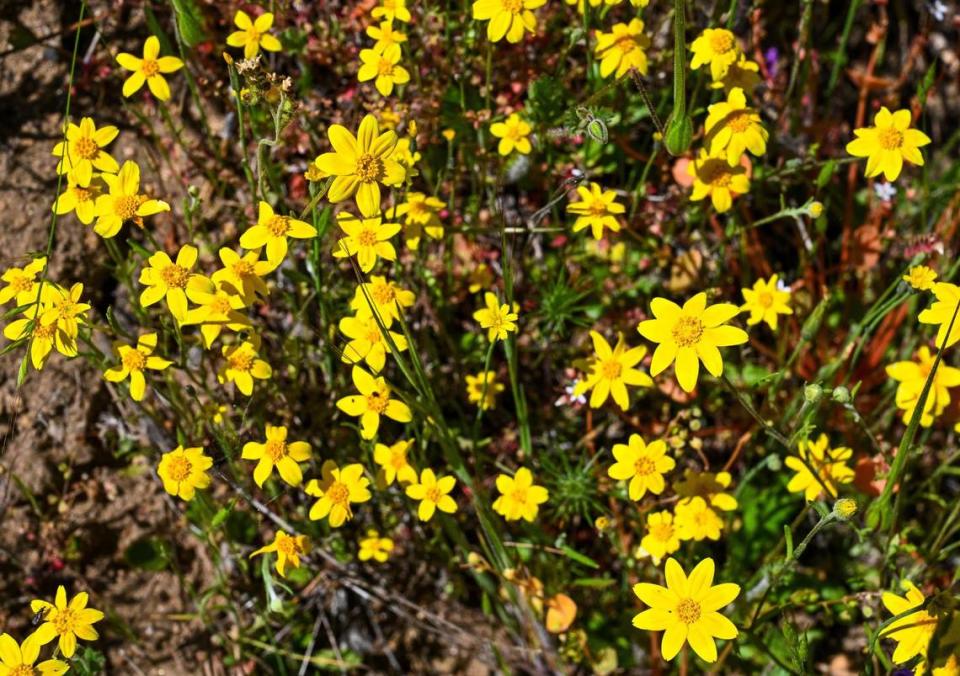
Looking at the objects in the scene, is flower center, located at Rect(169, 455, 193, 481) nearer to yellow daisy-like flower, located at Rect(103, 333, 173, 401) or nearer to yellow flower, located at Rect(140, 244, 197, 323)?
yellow daisy-like flower, located at Rect(103, 333, 173, 401)

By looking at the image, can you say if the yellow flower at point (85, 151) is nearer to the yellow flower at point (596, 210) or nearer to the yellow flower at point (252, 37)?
the yellow flower at point (252, 37)

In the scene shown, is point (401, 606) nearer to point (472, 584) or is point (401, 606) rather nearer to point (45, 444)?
point (472, 584)

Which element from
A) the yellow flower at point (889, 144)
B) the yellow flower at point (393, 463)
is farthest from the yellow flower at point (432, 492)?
the yellow flower at point (889, 144)

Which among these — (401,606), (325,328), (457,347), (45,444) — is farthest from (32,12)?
(401,606)

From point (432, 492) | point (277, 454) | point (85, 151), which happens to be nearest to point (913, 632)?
point (432, 492)

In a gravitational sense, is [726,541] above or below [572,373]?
below
